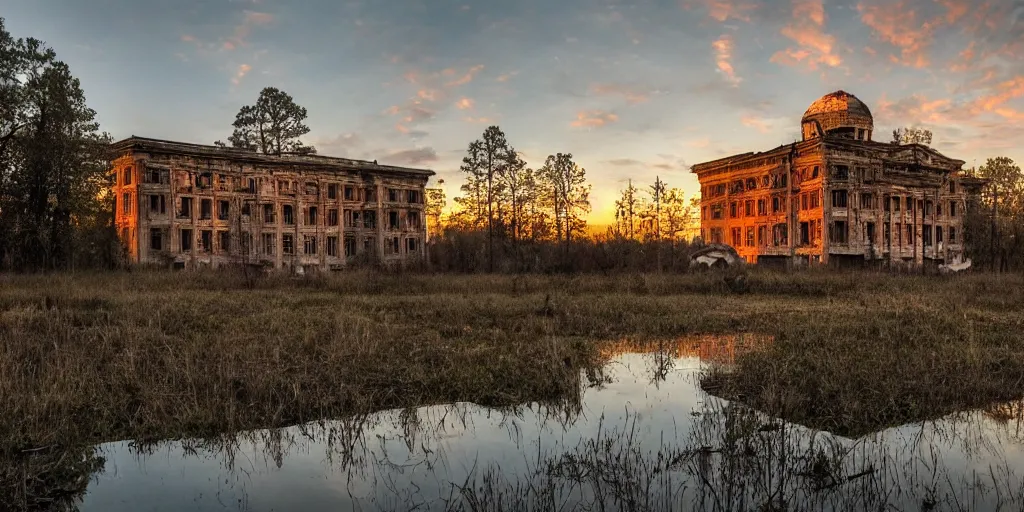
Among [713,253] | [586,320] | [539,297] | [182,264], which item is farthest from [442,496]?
[182,264]

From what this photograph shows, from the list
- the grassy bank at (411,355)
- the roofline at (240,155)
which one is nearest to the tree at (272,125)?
the roofline at (240,155)

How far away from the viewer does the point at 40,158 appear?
34906 millimetres

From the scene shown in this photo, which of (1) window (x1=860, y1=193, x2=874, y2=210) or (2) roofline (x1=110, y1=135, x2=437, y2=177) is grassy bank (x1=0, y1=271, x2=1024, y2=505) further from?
(1) window (x1=860, y1=193, x2=874, y2=210)

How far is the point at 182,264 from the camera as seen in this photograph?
1881 inches

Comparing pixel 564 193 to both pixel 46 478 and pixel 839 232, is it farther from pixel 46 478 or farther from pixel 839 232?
pixel 46 478

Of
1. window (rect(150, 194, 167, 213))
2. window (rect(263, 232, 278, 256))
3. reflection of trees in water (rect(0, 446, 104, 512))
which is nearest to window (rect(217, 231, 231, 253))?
window (rect(263, 232, 278, 256))

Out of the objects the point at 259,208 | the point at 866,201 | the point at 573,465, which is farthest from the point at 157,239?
the point at 866,201

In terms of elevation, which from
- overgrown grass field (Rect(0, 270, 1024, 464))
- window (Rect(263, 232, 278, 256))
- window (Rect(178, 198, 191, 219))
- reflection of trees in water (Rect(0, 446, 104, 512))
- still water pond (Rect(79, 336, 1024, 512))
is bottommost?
still water pond (Rect(79, 336, 1024, 512))

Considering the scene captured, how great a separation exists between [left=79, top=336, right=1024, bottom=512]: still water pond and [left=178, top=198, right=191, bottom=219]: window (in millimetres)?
45522

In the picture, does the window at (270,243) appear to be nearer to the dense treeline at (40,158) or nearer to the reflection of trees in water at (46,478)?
the dense treeline at (40,158)

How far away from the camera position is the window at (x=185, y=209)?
48.1 metres

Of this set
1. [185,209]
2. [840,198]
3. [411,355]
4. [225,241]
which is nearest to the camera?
[411,355]

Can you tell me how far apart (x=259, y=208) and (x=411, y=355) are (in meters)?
44.7

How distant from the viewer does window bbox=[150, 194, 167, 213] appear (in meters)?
46.8
